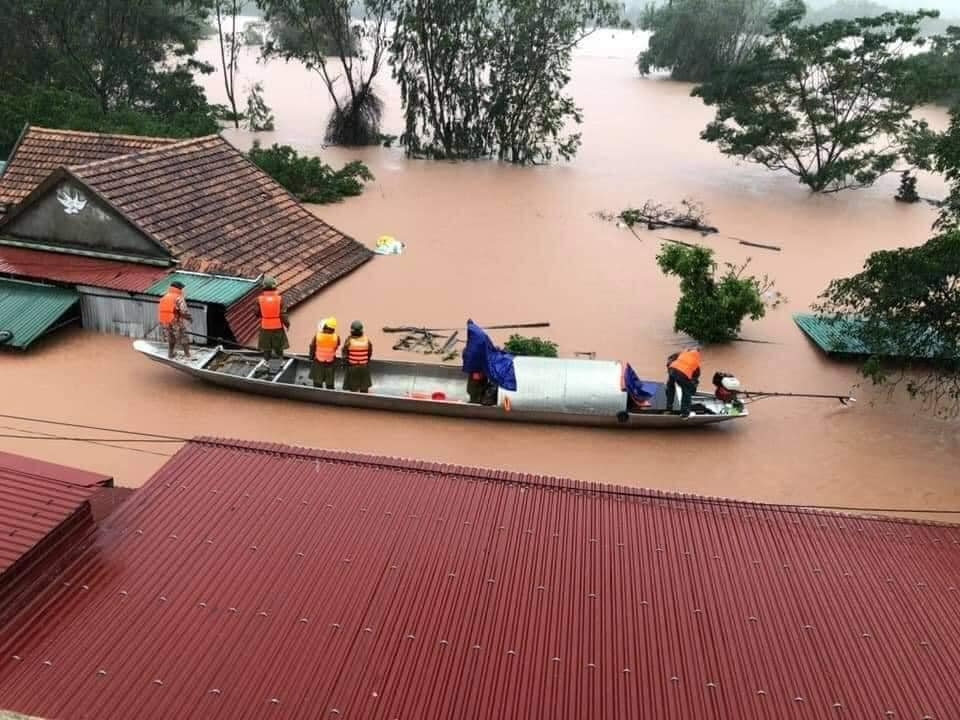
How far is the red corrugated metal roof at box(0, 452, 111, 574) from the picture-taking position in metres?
5.52

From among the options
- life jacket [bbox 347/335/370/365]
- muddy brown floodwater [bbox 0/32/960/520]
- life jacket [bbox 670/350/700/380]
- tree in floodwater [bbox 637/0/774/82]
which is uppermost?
tree in floodwater [bbox 637/0/774/82]

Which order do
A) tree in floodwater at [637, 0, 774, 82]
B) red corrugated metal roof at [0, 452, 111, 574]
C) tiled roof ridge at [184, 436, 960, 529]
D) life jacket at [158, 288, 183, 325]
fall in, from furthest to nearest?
tree in floodwater at [637, 0, 774, 82] < life jacket at [158, 288, 183, 325] < tiled roof ridge at [184, 436, 960, 529] < red corrugated metal roof at [0, 452, 111, 574]

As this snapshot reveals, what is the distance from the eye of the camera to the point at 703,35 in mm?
42000

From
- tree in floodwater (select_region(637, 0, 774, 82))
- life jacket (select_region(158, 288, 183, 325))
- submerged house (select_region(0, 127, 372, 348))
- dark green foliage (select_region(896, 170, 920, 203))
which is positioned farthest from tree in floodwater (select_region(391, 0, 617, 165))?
tree in floodwater (select_region(637, 0, 774, 82))

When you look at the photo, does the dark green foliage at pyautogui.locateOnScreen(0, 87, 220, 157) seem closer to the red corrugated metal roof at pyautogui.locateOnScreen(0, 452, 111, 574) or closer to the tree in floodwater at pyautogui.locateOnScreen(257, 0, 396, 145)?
the tree in floodwater at pyautogui.locateOnScreen(257, 0, 396, 145)

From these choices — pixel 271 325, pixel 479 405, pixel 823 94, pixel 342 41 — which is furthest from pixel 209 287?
pixel 823 94

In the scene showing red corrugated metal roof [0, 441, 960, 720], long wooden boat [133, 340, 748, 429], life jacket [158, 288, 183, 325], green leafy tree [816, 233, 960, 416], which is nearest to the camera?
red corrugated metal roof [0, 441, 960, 720]

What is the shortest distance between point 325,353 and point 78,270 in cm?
504

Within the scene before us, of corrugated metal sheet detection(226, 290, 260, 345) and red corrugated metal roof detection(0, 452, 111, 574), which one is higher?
red corrugated metal roof detection(0, 452, 111, 574)

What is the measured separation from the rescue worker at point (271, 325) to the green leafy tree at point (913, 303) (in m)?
7.43

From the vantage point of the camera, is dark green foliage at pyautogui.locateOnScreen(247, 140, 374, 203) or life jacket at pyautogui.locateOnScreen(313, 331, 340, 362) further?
dark green foliage at pyautogui.locateOnScreen(247, 140, 374, 203)

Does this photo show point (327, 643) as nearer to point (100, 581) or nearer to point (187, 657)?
point (187, 657)

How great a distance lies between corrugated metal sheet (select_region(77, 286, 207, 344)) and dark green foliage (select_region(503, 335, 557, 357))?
15.3 feet

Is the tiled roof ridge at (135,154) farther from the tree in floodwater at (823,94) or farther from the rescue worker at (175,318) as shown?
the tree in floodwater at (823,94)
